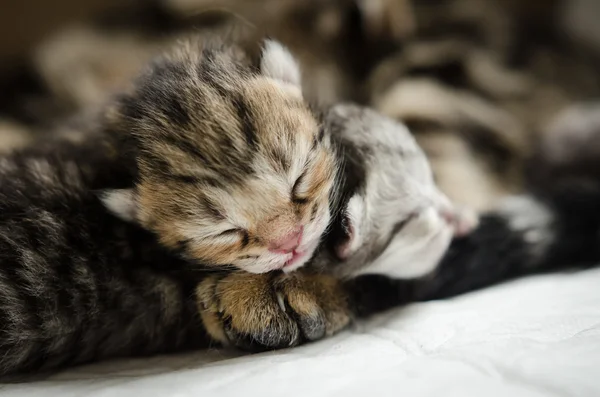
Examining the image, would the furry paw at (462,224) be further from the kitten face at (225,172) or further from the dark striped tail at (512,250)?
the kitten face at (225,172)

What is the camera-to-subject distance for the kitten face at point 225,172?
0.91 metres

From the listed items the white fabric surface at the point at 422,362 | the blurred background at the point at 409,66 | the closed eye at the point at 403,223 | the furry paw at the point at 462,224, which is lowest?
the white fabric surface at the point at 422,362

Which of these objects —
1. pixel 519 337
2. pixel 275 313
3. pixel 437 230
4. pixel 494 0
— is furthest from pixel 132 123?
pixel 494 0

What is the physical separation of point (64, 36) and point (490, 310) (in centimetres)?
161

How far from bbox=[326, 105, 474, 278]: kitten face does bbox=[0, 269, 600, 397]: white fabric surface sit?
0.09 metres

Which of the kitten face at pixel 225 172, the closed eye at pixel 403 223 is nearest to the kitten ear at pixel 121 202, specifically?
the kitten face at pixel 225 172

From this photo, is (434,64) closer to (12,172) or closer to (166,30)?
(166,30)

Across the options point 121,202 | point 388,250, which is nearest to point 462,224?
point 388,250

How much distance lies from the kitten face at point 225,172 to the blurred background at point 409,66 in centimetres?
44

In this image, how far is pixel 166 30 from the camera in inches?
72.1

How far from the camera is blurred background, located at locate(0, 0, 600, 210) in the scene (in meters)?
1.53

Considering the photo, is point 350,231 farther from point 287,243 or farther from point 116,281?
point 116,281

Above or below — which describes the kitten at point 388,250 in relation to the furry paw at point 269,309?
above

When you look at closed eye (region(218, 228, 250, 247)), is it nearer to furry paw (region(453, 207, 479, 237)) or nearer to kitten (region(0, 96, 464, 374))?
kitten (region(0, 96, 464, 374))
